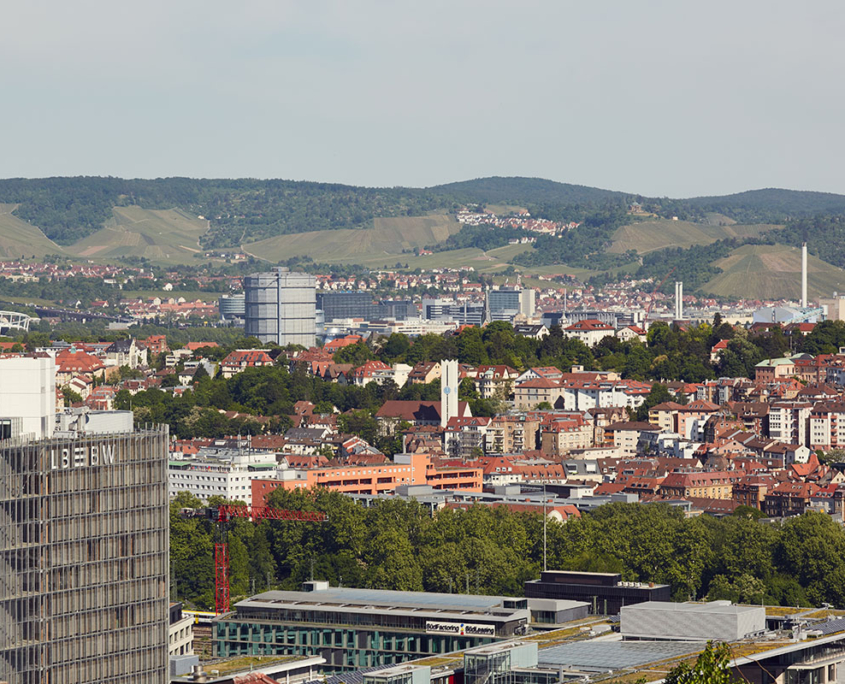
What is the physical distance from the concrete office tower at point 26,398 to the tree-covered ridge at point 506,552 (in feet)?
120

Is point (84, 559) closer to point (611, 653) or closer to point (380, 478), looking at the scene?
point (611, 653)

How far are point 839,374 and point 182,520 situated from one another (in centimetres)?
7901

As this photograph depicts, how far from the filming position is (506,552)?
3659 inches

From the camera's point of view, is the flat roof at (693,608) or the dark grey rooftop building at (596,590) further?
the dark grey rooftop building at (596,590)

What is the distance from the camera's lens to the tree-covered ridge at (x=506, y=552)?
295ft

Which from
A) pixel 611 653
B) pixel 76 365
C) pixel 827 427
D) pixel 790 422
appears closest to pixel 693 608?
pixel 611 653

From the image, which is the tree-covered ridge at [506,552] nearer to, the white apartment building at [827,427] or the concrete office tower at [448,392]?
the concrete office tower at [448,392]

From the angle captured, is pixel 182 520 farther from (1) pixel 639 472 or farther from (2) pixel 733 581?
(1) pixel 639 472

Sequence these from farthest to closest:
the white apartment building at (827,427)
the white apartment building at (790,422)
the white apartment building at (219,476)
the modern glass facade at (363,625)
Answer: the white apartment building at (790,422) < the white apartment building at (827,427) < the white apartment building at (219,476) < the modern glass facade at (363,625)

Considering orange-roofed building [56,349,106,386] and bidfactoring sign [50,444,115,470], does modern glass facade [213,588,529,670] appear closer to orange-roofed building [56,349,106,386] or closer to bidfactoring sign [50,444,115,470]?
bidfactoring sign [50,444,115,470]

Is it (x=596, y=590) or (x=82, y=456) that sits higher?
(x=82, y=456)

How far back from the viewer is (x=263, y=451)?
13575 cm

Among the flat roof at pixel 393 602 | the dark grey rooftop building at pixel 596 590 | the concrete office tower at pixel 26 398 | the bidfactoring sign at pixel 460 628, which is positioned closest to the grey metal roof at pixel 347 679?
the bidfactoring sign at pixel 460 628

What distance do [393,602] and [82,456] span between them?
22.3 metres
